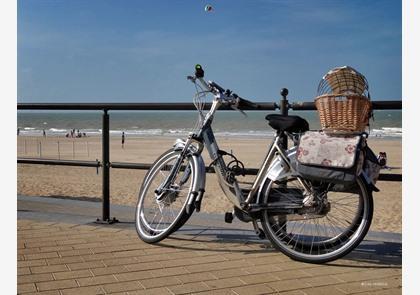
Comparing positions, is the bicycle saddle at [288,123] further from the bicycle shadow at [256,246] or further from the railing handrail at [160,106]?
the bicycle shadow at [256,246]

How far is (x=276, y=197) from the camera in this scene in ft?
11.3

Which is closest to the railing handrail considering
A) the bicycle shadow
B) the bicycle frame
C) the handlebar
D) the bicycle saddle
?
the handlebar

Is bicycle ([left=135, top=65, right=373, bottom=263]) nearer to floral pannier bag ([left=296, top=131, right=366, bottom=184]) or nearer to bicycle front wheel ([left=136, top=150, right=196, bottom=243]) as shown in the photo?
bicycle front wheel ([left=136, top=150, right=196, bottom=243])

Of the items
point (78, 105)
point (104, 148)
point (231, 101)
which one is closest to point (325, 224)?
point (231, 101)

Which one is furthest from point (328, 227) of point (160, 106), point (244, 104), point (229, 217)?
point (160, 106)

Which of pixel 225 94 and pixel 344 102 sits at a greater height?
pixel 225 94

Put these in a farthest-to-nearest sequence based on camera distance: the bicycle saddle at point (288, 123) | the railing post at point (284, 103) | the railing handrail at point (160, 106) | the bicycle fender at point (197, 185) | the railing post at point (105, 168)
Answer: the railing post at point (105, 168), the railing post at point (284, 103), the bicycle fender at point (197, 185), the railing handrail at point (160, 106), the bicycle saddle at point (288, 123)

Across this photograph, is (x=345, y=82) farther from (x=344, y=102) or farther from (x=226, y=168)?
(x=226, y=168)

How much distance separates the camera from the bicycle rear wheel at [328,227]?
3.21m

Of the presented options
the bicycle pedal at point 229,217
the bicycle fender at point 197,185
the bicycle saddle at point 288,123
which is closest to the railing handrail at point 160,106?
the bicycle saddle at point 288,123

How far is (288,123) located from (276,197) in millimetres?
507

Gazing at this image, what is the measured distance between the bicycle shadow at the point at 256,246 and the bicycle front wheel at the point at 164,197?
147 millimetres

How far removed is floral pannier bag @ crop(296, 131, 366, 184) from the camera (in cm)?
305
